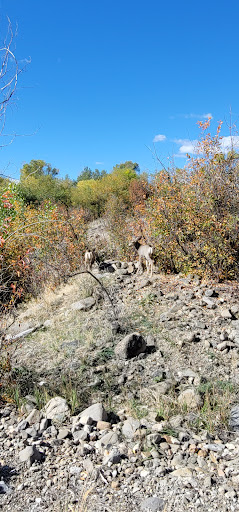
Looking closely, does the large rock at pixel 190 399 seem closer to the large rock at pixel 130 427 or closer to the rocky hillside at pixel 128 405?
the rocky hillside at pixel 128 405

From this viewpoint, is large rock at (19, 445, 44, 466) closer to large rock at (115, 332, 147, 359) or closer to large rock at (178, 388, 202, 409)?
large rock at (178, 388, 202, 409)

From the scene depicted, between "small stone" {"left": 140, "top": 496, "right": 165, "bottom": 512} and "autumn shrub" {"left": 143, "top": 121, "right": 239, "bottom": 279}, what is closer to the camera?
"small stone" {"left": 140, "top": 496, "right": 165, "bottom": 512}

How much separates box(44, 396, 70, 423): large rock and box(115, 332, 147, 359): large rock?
1180mm

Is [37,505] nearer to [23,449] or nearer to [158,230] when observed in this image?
[23,449]

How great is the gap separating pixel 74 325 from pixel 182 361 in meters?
2.29

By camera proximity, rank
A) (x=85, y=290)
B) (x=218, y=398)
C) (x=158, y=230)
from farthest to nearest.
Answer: (x=158, y=230) < (x=85, y=290) < (x=218, y=398)

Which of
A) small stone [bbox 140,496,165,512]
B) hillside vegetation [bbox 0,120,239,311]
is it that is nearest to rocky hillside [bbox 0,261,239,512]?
small stone [bbox 140,496,165,512]

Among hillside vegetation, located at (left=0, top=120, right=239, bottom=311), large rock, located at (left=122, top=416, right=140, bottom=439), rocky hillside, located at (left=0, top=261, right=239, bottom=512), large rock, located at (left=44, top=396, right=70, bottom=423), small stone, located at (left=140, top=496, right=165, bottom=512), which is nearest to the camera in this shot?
small stone, located at (left=140, top=496, right=165, bottom=512)

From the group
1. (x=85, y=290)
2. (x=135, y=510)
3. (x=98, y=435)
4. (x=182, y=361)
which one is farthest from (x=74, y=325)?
(x=135, y=510)

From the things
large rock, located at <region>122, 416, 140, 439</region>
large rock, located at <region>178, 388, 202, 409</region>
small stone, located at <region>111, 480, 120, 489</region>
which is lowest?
large rock, located at <region>178, 388, 202, 409</region>

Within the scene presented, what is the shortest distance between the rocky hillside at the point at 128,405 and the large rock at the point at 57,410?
0.04 feet

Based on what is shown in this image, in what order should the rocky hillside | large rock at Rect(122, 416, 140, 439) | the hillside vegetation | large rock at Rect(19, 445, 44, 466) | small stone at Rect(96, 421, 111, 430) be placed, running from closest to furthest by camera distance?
1. the rocky hillside
2. large rock at Rect(19, 445, 44, 466)
3. large rock at Rect(122, 416, 140, 439)
4. small stone at Rect(96, 421, 111, 430)
5. the hillside vegetation

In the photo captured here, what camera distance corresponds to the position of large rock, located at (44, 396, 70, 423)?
405 cm

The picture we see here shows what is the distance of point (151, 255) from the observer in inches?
307
